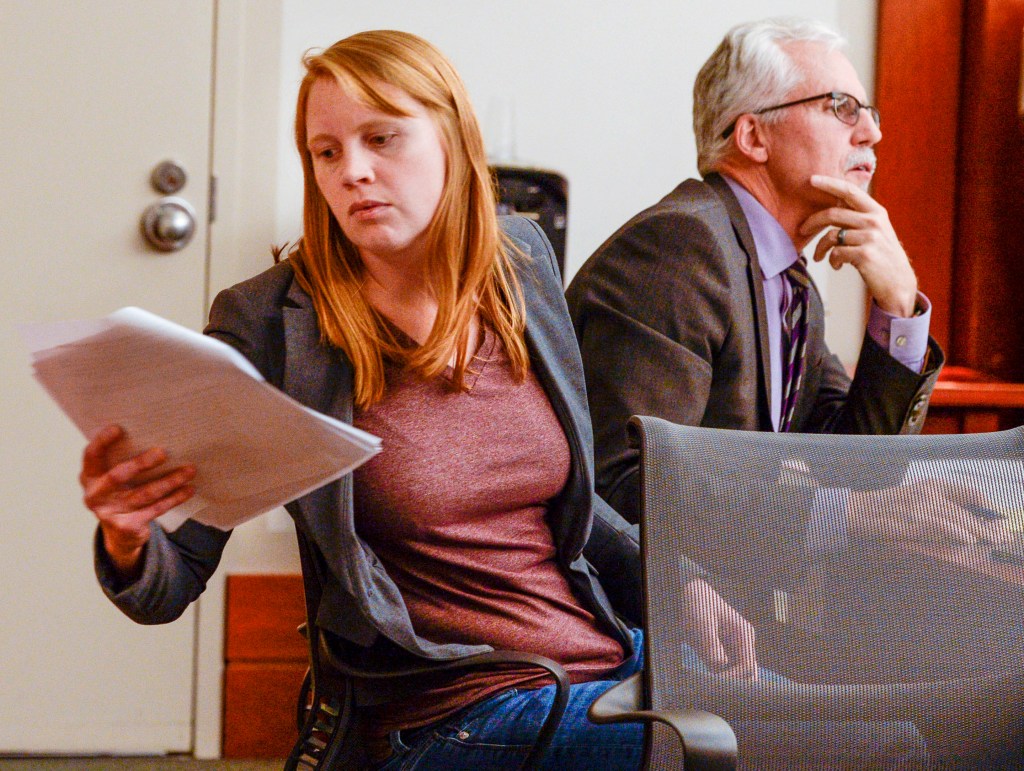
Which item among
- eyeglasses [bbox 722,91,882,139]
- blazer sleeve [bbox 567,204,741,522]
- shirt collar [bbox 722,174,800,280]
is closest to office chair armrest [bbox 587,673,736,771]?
blazer sleeve [bbox 567,204,741,522]

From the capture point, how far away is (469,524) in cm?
125

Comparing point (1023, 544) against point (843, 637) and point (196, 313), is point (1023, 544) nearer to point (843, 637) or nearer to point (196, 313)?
point (843, 637)

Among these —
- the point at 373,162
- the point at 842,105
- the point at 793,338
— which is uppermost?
the point at 842,105

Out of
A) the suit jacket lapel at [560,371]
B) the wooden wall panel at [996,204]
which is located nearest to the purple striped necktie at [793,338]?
the suit jacket lapel at [560,371]

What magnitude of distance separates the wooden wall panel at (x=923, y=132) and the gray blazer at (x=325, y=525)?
156 centimetres

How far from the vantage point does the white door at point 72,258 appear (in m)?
2.46

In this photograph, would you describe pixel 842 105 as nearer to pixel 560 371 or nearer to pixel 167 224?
pixel 560 371

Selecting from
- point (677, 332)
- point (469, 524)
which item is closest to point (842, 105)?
point (677, 332)

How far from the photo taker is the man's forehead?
72.8 inches

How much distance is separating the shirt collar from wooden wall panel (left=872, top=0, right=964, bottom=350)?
0.93 meters

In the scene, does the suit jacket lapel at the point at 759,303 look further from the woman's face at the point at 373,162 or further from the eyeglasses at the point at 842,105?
the woman's face at the point at 373,162

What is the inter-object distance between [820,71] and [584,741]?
1155mm

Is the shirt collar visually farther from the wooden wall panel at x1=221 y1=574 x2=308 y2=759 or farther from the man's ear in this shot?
the wooden wall panel at x1=221 y1=574 x2=308 y2=759

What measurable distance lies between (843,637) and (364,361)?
0.55 m
